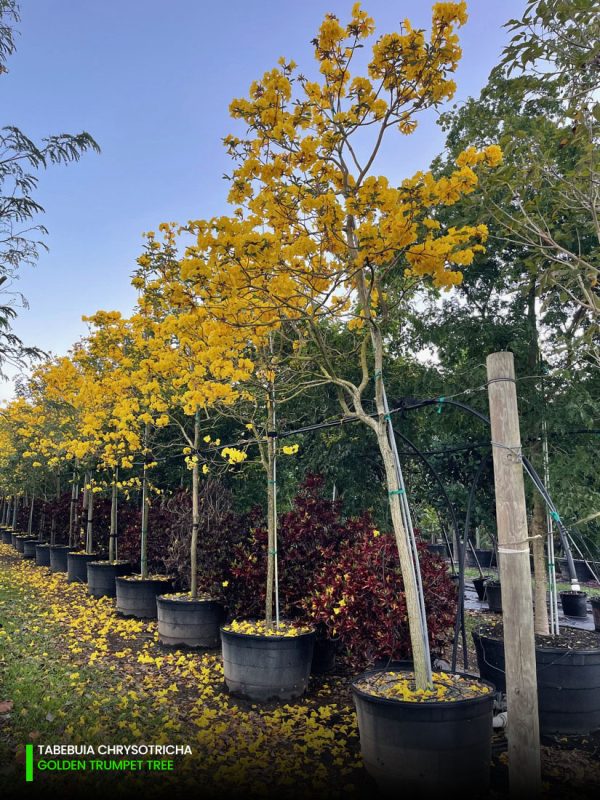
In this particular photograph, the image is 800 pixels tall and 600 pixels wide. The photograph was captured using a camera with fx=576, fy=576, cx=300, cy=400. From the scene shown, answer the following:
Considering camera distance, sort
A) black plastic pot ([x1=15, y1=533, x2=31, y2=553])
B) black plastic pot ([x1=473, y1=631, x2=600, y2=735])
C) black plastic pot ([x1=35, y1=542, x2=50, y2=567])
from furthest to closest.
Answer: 1. black plastic pot ([x1=15, y1=533, x2=31, y2=553])
2. black plastic pot ([x1=35, y1=542, x2=50, y2=567])
3. black plastic pot ([x1=473, y1=631, x2=600, y2=735])

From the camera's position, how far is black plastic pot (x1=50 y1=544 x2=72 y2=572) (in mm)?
10586

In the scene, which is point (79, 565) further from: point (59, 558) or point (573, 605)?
point (573, 605)

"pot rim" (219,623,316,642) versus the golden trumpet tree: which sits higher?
the golden trumpet tree

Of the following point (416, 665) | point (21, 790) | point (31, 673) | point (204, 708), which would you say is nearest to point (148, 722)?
point (204, 708)

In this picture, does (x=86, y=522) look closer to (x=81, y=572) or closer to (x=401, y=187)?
(x=81, y=572)

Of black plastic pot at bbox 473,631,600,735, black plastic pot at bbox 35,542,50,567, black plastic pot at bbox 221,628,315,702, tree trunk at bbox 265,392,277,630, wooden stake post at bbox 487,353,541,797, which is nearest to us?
wooden stake post at bbox 487,353,541,797

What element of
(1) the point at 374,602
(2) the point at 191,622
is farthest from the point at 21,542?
(1) the point at 374,602

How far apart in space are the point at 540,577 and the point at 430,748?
2.26 meters

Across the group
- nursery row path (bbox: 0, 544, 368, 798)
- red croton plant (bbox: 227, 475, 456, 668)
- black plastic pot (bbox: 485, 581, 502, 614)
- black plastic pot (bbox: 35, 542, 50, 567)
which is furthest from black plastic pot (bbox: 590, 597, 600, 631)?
black plastic pot (bbox: 35, 542, 50, 567)

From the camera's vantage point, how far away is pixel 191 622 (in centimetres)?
536

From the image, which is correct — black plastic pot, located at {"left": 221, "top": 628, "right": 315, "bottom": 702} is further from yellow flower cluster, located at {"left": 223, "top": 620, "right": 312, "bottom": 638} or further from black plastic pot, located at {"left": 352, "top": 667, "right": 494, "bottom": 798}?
black plastic pot, located at {"left": 352, "top": 667, "right": 494, "bottom": 798}

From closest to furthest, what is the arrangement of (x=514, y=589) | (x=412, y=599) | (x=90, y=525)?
(x=514, y=589)
(x=412, y=599)
(x=90, y=525)

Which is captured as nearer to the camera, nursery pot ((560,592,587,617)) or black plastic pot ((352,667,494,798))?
black plastic pot ((352,667,494,798))

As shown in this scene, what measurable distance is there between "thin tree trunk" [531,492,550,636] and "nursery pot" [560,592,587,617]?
16.1 ft
